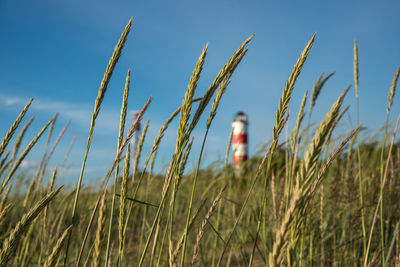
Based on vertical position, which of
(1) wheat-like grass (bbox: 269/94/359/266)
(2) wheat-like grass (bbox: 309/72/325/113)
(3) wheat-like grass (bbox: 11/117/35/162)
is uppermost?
(2) wheat-like grass (bbox: 309/72/325/113)

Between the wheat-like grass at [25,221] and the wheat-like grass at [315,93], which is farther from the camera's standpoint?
the wheat-like grass at [315,93]

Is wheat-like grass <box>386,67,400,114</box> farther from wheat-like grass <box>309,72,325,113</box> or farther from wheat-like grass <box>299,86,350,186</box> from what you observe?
wheat-like grass <box>299,86,350,186</box>

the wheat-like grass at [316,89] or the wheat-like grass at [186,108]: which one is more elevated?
the wheat-like grass at [316,89]

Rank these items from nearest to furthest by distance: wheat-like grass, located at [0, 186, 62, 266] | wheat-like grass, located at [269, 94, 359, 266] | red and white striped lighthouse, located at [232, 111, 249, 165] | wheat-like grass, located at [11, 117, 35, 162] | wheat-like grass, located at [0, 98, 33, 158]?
wheat-like grass, located at [269, 94, 359, 266] < wheat-like grass, located at [0, 186, 62, 266] < wheat-like grass, located at [0, 98, 33, 158] < wheat-like grass, located at [11, 117, 35, 162] < red and white striped lighthouse, located at [232, 111, 249, 165]

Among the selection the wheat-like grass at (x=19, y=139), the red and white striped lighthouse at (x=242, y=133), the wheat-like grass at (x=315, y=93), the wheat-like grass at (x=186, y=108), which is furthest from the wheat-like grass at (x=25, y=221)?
the red and white striped lighthouse at (x=242, y=133)

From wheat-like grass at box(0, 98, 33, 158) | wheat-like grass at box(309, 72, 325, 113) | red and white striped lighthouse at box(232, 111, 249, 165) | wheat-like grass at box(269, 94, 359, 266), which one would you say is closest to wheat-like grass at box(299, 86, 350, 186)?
wheat-like grass at box(269, 94, 359, 266)

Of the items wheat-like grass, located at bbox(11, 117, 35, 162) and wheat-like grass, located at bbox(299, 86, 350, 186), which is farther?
wheat-like grass, located at bbox(11, 117, 35, 162)

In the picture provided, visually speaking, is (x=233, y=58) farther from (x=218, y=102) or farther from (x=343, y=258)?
(x=343, y=258)

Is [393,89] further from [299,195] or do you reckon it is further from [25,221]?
[25,221]

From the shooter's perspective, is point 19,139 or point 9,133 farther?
point 19,139

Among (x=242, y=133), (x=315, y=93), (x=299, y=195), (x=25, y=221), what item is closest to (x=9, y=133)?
(x=25, y=221)

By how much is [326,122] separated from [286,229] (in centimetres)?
19

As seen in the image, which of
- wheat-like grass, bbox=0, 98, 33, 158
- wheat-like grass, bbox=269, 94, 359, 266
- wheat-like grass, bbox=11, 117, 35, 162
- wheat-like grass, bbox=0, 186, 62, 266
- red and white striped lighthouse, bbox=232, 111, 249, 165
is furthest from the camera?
red and white striped lighthouse, bbox=232, 111, 249, 165

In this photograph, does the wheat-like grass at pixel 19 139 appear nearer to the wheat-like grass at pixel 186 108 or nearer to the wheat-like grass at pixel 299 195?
the wheat-like grass at pixel 186 108
